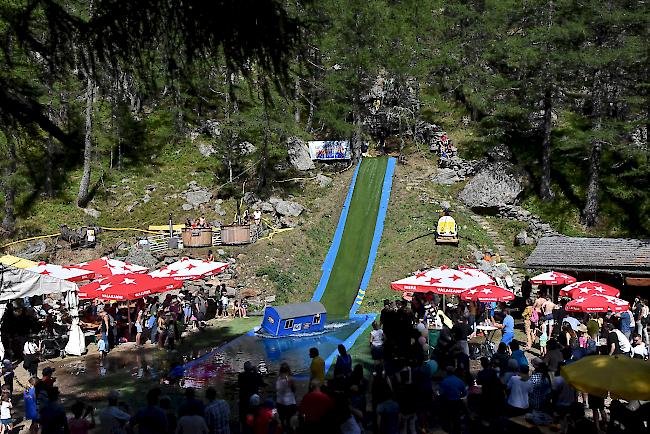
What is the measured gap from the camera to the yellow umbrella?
9195 millimetres

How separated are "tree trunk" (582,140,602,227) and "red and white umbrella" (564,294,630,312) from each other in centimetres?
1986

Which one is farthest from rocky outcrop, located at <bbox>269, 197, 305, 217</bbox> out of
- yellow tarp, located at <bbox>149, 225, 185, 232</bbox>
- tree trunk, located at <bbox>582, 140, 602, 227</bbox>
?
tree trunk, located at <bbox>582, 140, 602, 227</bbox>

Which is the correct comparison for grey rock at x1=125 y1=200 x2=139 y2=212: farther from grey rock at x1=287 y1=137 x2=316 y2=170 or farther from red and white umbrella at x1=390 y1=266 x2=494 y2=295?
red and white umbrella at x1=390 y1=266 x2=494 y2=295

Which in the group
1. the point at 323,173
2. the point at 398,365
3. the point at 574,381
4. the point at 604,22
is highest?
the point at 604,22

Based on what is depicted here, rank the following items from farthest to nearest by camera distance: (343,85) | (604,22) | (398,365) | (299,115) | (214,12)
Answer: (299,115) < (343,85) < (604,22) < (398,365) < (214,12)

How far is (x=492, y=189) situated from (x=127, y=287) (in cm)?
2475

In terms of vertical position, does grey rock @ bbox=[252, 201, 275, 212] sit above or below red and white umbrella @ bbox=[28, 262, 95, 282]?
above

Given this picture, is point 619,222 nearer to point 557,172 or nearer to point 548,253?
point 557,172

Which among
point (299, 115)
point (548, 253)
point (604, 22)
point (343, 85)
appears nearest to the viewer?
point (548, 253)

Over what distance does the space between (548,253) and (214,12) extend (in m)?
22.9

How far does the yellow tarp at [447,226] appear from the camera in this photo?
3288 centimetres

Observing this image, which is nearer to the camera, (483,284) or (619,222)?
(483,284)

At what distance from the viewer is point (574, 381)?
9.80 meters

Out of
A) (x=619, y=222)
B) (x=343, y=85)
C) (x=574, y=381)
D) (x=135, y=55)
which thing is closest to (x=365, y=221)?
(x=343, y=85)
